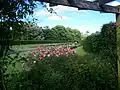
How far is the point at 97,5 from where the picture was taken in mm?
6066

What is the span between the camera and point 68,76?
6844 millimetres

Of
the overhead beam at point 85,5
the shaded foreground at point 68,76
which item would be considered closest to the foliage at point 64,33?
the shaded foreground at point 68,76

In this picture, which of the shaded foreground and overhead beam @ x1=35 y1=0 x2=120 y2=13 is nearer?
overhead beam @ x1=35 y1=0 x2=120 y2=13

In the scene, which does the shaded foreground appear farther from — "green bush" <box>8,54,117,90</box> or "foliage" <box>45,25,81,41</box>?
"foliage" <box>45,25,81,41</box>

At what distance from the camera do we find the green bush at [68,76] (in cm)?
644

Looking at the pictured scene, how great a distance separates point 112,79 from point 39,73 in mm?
1896

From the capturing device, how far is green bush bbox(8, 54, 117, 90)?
6.44 metres

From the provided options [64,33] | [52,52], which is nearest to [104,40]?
[52,52]

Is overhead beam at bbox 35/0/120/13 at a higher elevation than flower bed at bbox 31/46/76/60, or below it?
higher

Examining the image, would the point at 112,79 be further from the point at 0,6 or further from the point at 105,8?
the point at 0,6

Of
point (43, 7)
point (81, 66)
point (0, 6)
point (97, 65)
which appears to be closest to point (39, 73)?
point (81, 66)

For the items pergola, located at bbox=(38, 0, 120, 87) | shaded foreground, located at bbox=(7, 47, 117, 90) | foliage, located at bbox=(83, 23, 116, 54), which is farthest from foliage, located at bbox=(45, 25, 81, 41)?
pergola, located at bbox=(38, 0, 120, 87)

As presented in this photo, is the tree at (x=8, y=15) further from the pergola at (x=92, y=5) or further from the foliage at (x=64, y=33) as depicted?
the foliage at (x=64, y=33)

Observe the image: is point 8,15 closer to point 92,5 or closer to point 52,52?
point 92,5
